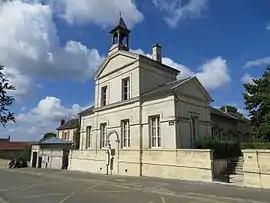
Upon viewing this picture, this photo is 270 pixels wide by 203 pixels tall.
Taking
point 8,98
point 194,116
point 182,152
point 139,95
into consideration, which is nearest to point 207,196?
point 182,152

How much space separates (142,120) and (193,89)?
189 inches

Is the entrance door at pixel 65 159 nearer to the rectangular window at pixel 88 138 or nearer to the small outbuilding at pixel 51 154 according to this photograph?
the small outbuilding at pixel 51 154

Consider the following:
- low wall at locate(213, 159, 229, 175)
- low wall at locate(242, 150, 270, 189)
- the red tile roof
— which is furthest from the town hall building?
the red tile roof

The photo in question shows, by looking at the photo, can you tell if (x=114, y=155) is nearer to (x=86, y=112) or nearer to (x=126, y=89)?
(x=126, y=89)

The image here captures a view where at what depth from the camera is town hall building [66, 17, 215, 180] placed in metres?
18.8

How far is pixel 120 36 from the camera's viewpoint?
2695cm

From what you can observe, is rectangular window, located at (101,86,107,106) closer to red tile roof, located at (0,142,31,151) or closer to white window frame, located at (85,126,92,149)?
white window frame, located at (85,126,92,149)

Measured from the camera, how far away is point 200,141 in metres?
20.0

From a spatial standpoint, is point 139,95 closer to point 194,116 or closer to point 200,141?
point 194,116

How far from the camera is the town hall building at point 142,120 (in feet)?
61.7

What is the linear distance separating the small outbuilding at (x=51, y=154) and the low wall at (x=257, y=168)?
23.2m

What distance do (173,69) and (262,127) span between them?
380 inches

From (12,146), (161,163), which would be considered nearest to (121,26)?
(161,163)

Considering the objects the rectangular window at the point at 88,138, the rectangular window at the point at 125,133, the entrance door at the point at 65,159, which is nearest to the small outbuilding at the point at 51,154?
the entrance door at the point at 65,159
